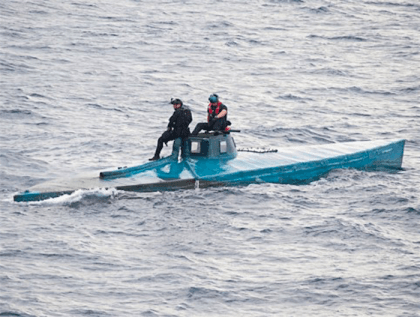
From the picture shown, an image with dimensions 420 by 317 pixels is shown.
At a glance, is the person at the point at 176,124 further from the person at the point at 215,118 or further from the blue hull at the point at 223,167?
the person at the point at 215,118

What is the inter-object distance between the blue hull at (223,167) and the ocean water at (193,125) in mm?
369

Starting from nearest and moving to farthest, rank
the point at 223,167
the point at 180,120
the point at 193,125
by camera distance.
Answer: the point at 180,120 → the point at 223,167 → the point at 193,125

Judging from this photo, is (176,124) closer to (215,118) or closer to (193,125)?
(215,118)

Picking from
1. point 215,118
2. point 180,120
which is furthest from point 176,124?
point 215,118

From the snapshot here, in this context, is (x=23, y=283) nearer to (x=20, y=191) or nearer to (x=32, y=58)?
(x=20, y=191)

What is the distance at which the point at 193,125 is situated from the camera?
3494cm

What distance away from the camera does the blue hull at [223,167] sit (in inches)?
946

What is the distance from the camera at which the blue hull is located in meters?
24.0

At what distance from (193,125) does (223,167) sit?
9245mm

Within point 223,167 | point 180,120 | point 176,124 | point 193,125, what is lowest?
point 223,167

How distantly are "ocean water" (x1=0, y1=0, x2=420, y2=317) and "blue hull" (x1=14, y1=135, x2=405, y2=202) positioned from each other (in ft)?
1.21

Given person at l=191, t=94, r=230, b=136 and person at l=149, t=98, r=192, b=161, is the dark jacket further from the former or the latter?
person at l=191, t=94, r=230, b=136

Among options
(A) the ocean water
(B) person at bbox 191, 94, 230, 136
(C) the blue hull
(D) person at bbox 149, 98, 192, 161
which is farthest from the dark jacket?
(A) the ocean water

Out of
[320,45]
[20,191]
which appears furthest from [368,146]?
[320,45]
